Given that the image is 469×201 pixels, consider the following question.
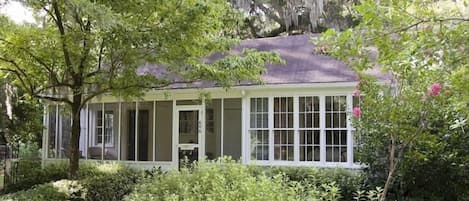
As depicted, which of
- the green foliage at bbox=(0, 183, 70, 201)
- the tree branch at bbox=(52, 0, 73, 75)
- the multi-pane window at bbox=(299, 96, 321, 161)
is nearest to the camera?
the green foliage at bbox=(0, 183, 70, 201)

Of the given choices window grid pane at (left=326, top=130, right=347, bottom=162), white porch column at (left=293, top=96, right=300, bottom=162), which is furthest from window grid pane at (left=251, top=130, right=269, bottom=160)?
window grid pane at (left=326, top=130, right=347, bottom=162)

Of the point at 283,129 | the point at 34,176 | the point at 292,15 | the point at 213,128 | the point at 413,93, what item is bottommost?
the point at 34,176

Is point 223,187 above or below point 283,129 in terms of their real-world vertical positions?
below

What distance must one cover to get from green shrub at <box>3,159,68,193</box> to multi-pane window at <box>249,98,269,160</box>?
525 centimetres

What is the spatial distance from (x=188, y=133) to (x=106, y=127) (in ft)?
10.8

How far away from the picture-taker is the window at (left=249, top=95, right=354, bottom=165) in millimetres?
12336

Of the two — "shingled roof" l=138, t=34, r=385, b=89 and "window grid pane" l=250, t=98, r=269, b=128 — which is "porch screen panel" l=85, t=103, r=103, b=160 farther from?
"window grid pane" l=250, t=98, r=269, b=128

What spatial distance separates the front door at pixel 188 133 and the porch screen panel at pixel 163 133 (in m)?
2.00

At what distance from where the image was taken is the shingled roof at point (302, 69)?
40.6 feet

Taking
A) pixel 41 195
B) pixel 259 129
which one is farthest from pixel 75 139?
pixel 259 129

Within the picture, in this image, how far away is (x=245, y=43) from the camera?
52.5ft

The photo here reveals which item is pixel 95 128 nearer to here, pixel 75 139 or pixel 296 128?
pixel 75 139

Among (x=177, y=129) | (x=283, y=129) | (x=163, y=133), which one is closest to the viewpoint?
(x=283, y=129)

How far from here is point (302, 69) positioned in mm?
13195
